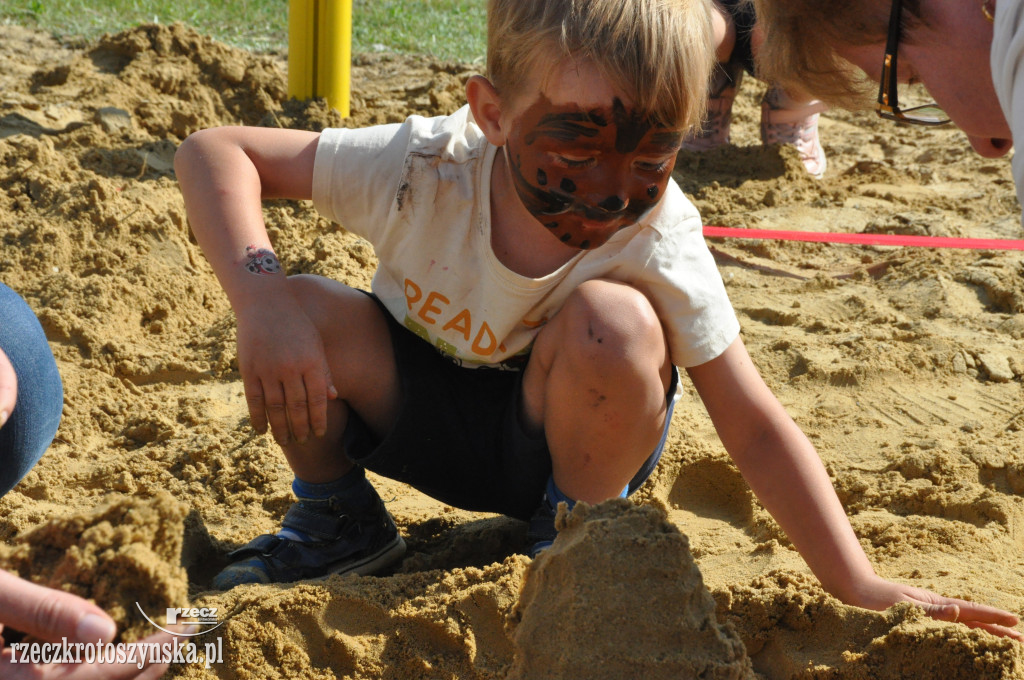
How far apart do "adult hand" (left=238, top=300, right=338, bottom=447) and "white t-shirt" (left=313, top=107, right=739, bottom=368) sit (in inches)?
11.8

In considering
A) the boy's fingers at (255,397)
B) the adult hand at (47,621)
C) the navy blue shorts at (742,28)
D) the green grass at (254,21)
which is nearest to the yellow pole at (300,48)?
the green grass at (254,21)

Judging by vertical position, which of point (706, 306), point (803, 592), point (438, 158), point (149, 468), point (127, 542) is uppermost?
point (438, 158)

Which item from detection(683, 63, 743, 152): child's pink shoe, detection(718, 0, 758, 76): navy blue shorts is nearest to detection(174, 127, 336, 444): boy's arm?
detection(718, 0, 758, 76): navy blue shorts

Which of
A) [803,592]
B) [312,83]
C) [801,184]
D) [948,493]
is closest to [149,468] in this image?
[803,592]

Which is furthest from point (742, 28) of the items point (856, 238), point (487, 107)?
point (487, 107)

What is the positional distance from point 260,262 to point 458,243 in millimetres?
383

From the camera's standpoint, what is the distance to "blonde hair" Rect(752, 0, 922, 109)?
4.71 feet

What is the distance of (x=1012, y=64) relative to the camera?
118cm

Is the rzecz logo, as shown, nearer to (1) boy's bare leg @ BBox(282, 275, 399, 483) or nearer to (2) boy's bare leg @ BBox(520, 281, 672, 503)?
(1) boy's bare leg @ BBox(282, 275, 399, 483)

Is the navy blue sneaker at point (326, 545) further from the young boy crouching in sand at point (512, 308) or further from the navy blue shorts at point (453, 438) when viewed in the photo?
the navy blue shorts at point (453, 438)

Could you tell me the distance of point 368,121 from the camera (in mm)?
4066

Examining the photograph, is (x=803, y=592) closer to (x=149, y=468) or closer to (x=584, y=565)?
(x=584, y=565)

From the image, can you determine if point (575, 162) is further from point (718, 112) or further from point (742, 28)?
point (718, 112)

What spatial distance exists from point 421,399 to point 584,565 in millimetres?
→ 719
